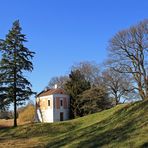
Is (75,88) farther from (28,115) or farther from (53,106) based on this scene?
(28,115)

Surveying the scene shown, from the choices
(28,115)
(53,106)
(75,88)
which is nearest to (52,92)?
(53,106)

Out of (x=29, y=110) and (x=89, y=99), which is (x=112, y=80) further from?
(x=29, y=110)

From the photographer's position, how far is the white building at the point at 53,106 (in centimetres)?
5947

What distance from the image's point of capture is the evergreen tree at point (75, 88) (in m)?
61.3

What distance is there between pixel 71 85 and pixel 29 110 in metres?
11.8

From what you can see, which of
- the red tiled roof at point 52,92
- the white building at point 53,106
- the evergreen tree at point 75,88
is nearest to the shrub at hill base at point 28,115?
the white building at point 53,106

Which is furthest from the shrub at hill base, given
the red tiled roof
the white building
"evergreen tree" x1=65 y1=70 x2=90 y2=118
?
"evergreen tree" x1=65 y1=70 x2=90 y2=118

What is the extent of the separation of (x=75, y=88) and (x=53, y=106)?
535 cm

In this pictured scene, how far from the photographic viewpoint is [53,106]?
195 ft

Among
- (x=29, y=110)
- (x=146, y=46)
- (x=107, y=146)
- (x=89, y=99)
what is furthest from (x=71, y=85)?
(x=107, y=146)

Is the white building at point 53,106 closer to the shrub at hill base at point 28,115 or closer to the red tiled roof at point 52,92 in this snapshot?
the red tiled roof at point 52,92

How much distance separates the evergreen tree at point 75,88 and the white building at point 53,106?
2.87 feet

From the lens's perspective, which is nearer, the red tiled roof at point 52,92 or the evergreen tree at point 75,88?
the red tiled roof at point 52,92

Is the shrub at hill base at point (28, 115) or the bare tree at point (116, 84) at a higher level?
the bare tree at point (116, 84)
